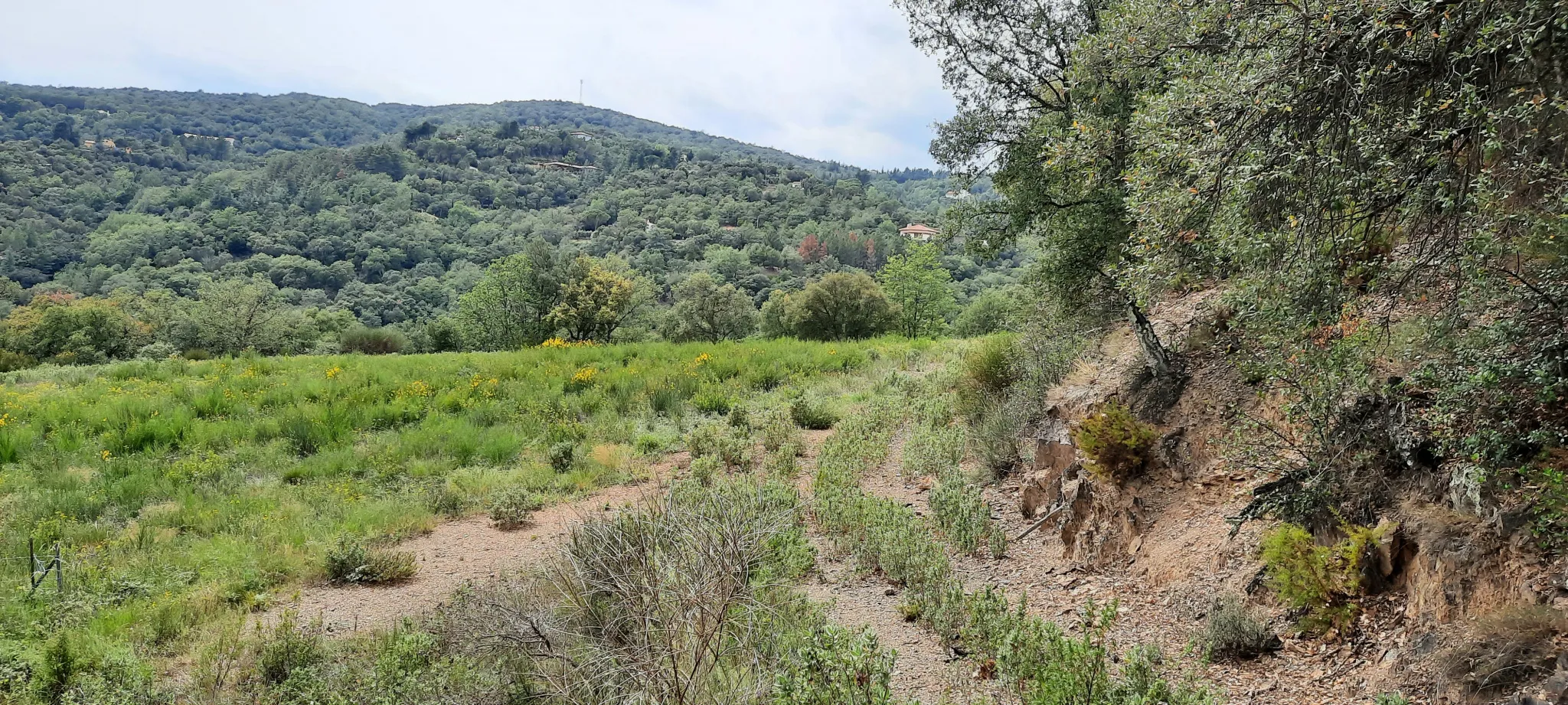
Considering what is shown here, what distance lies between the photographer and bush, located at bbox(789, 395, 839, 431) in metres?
11.6

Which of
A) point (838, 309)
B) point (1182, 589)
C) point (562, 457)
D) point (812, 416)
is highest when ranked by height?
point (838, 309)

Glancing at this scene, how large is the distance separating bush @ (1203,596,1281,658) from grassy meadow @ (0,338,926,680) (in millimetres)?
6673

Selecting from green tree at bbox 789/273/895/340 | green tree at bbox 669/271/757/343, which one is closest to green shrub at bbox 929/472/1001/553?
green tree at bbox 789/273/895/340

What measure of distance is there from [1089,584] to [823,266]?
224 ft

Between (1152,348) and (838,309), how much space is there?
2300 centimetres

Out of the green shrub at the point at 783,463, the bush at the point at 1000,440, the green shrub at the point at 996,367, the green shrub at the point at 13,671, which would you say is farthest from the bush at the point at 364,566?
the green shrub at the point at 996,367

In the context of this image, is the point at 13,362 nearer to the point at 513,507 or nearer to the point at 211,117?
the point at 513,507

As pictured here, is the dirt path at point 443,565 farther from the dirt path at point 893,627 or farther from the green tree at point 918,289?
the green tree at point 918,289

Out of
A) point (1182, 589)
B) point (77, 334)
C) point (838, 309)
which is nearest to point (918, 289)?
point (838, 309)

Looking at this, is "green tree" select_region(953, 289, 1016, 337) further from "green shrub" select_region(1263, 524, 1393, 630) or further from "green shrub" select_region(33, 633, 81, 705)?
"green shrub" select_region(33, 633, 81, 705)

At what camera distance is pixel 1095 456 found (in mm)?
5305

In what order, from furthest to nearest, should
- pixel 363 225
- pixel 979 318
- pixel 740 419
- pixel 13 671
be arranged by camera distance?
pixel 363 225 < pixel 979 318 < pixel 740 419 < pixel 13 671

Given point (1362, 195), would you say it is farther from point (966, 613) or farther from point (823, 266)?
point (823, 266)

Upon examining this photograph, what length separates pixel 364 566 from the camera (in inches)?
238
